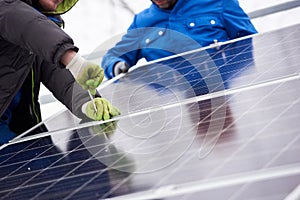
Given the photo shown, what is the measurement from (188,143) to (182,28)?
85.2 inches

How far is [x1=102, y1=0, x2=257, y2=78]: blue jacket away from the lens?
381 centimetres

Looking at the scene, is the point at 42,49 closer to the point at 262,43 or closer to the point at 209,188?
the point at 209,188

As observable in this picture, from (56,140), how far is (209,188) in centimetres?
121

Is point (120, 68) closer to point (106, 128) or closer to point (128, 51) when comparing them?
point (128, 51)

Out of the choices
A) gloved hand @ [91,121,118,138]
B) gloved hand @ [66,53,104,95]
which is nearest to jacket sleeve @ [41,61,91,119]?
gloved hand @ [91,121,118,138]

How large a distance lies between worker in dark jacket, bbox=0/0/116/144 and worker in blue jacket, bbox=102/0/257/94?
82 centimetres

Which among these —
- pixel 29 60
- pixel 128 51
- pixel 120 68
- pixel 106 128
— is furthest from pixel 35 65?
pixel 128 51

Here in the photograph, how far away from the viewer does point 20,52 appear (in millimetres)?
2527

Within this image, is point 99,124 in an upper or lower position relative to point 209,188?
lower

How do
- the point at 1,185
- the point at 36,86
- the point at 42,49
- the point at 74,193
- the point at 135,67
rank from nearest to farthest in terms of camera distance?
1. the point at 74,193
2. the point at 1,185
3. the point at 42,49
4. the point at 36,86
5. the point at 135,67

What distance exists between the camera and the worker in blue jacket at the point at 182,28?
12.5 feet

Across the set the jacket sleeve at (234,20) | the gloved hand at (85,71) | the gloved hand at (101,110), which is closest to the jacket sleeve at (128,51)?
the jacket sleeve at (234,20)

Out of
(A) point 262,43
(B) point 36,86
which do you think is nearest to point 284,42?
(A) point 262,43

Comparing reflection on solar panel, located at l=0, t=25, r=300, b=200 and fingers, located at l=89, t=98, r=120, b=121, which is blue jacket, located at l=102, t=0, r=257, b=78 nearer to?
reflection on solar panel, located at l=0, t=25, r=300, b=200
